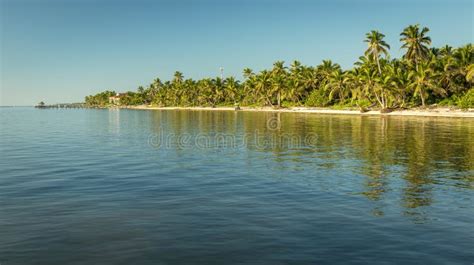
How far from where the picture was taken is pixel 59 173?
80.2 ft

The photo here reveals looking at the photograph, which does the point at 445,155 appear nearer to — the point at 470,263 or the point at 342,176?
the point at 342,176

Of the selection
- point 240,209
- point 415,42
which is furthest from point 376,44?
point 240,209

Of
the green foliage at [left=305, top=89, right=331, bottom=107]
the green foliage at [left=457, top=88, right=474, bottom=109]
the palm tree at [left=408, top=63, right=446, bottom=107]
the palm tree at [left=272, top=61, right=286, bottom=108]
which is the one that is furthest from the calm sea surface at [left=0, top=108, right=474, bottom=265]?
the palm tree at [left=272, top=61, right=286, bottom=108]

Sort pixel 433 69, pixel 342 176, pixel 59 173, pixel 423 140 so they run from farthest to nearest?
pixel 433 69
pixel 423 140
pixel 59 173
pixel 342 176

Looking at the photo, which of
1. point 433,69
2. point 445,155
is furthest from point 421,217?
point 433,69

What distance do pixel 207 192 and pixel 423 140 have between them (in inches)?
1177

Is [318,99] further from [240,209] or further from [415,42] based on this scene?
[240,209]

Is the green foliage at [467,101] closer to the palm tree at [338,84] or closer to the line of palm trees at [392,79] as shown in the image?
the line of palm trees at [392,79]

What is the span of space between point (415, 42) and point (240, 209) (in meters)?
97.5

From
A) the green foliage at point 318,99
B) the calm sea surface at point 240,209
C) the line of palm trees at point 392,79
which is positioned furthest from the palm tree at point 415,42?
the calm sea surface at point 240,209

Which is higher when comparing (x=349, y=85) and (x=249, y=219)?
(x=349, y=85)

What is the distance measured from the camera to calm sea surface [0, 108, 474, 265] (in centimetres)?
1109

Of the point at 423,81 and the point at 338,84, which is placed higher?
the point at 338,84

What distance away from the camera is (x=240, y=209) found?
15.7 meters
